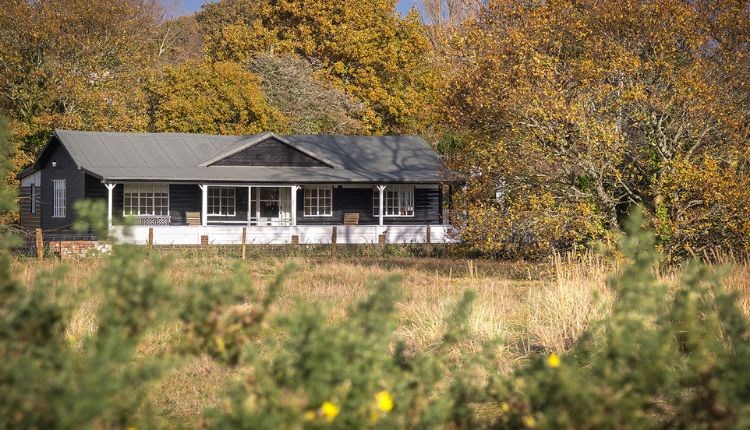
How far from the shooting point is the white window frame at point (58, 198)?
38156 millimetres

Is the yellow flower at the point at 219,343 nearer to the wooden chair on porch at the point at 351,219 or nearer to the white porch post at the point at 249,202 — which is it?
the white porch post at the point at 249,202

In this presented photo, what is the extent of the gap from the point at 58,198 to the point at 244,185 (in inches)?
302

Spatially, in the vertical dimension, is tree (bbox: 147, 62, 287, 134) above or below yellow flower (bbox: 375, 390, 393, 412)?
above

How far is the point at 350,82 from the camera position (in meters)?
52.8

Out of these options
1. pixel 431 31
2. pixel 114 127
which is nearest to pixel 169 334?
pixel 114 127

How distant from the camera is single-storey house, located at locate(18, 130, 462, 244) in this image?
117 ft

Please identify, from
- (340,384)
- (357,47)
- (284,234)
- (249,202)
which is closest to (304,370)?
(340,384)

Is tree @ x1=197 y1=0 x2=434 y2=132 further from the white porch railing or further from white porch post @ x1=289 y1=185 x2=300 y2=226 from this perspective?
the white porch railing

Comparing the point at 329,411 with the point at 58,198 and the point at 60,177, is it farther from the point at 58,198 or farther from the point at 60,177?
the point at 58,198

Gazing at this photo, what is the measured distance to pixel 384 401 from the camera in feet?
14.6

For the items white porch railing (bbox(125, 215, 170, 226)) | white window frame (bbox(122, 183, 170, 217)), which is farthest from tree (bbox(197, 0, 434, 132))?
white porch railing (bbox(125, 215, 170, 226))

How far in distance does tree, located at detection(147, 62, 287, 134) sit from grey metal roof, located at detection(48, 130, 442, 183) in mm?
4342

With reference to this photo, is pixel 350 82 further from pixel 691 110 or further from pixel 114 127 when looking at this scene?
pixel 691 110

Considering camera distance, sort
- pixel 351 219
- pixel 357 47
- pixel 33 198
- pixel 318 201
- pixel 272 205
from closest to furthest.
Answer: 1. pixel 351 219
2. pixel 272 205
3. pixel 318 201
4. pixel 33 198
5. pixel 357 47
